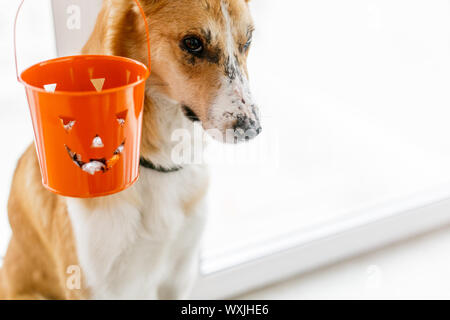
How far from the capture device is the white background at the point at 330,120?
1.20 m

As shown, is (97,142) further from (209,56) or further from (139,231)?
(139,231)

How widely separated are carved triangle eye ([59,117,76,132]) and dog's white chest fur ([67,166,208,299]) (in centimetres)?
30

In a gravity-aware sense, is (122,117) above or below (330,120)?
above

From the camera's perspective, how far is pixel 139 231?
892 mm

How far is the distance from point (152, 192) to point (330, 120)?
2.65ft

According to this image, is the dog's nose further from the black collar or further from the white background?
the white background

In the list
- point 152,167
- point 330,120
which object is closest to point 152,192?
point 152,167

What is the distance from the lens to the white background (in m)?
1.20

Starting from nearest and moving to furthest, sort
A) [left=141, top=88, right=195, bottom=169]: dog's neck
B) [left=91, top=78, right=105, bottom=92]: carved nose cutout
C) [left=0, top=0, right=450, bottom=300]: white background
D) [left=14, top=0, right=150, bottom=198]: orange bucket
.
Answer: [left=14, top=0, right=150, bottom=198]: orange bucket, [left=91, top=78, right=105, bottom=92]: carved nose cutout, [left=141, top=88, right=195, bottom=169]: dog's neck, [left=0, top=0, right=450, bottom=300]: white background

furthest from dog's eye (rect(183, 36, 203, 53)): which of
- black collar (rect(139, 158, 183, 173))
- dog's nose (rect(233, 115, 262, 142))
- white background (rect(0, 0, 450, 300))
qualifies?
white background (rect(0, 0, 450, 300))

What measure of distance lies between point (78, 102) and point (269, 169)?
1.03 m

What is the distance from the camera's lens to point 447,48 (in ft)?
5.21

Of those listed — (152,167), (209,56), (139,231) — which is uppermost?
(209,56)
